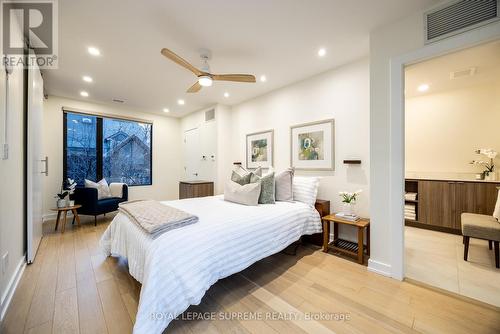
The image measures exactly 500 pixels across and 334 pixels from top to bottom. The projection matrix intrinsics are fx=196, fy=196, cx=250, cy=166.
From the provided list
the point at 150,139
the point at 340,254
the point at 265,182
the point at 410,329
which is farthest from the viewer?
the point at 150,139

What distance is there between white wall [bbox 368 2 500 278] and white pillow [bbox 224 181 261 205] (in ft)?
4.45

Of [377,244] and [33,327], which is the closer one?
[33,327]

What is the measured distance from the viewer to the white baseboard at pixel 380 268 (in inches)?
80.6

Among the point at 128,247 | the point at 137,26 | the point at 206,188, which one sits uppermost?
the point at 137,26

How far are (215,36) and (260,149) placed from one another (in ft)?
7.22

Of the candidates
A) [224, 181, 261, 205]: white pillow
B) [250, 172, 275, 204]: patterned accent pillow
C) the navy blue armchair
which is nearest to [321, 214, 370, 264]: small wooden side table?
[250, 172, 275, 204]: patterned accent pillow

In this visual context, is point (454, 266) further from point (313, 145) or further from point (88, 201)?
point (88, 201)

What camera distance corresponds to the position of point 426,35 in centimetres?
184

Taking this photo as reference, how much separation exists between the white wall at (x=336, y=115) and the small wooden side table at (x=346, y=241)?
344mm

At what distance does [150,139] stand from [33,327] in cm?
471

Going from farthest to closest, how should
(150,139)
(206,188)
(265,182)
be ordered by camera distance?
1. (150,139)
2. (206,188)
3. (265,182)

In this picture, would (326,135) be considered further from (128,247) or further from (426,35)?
(128,247)

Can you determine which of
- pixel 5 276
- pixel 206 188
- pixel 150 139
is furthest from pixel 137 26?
pixel 150 139

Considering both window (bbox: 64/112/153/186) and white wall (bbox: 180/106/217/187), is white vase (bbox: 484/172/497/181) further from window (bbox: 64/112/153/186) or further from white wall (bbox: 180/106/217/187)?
window (bbox: 64/112/153/186)
